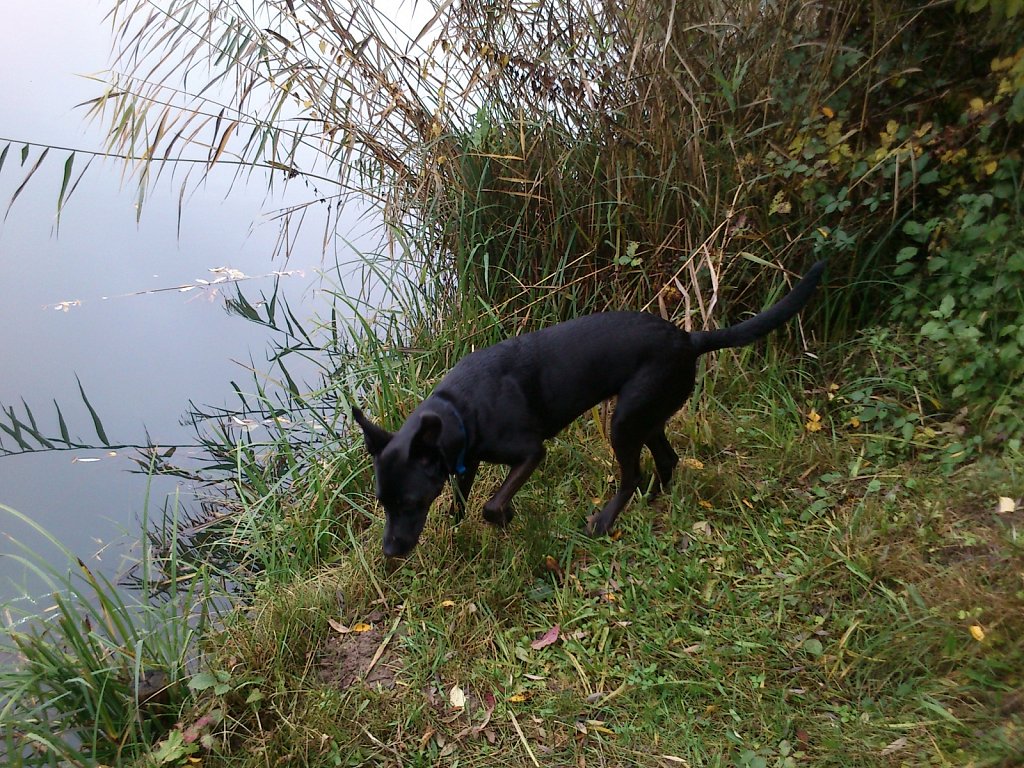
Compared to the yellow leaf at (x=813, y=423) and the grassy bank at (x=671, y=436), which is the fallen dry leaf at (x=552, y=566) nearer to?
the grassy bank at (x=671, y=436)

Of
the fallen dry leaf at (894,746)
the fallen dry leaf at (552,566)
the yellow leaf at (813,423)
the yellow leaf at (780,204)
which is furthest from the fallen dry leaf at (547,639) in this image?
the yellow leaf at (780,204)

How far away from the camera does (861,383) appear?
316cm

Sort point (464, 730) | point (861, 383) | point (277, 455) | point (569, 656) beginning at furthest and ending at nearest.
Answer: point (277, 455) < point (861, 383) < point (569, 656) < point (464, 730)

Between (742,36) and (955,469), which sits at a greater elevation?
(742,36)

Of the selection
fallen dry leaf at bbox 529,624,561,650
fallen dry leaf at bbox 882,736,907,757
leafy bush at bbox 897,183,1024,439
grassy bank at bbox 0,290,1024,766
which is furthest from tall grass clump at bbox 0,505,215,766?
leafy bush at bbox 897,183,1024,439

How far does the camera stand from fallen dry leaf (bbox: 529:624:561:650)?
7.71 ft

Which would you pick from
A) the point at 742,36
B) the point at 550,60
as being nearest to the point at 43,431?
the point at 550,60

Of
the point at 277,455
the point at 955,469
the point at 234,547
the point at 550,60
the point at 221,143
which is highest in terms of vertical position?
the point at 221,143

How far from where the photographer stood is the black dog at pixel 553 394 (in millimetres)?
2473

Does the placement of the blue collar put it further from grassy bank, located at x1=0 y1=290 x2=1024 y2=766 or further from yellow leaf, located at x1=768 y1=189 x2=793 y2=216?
yellow leaf, located at x1=768 y1=189 x2=793 y2=216

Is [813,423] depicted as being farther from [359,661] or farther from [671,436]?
[359,661]

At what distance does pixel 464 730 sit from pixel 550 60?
9.79ft

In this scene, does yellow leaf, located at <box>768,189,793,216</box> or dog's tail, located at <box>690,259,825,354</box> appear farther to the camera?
yellow leaf, located at <box>768,189,793,216</box>

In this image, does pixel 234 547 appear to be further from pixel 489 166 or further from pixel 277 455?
pixel 489 166
